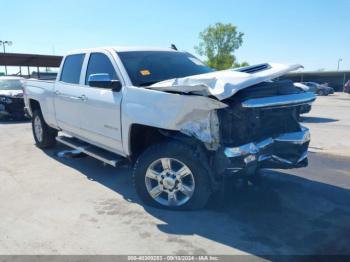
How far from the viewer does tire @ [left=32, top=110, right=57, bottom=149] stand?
7.13 metres

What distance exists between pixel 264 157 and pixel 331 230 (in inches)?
40.7

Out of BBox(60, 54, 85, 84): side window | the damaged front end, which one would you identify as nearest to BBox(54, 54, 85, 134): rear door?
BBox(60, 54, 85, 84): side window

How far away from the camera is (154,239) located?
3.42 metres

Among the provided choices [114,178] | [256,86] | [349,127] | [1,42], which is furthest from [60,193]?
[1,42]

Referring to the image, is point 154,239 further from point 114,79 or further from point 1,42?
point 1,42

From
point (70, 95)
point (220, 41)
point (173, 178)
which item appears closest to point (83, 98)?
point (70, 95)

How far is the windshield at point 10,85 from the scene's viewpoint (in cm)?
1290

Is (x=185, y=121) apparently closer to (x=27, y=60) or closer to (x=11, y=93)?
(x=11, y=93)

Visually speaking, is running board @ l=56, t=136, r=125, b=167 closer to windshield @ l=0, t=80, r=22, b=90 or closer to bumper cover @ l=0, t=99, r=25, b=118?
bumper cover @ l=0, t=99, r=25, b=118

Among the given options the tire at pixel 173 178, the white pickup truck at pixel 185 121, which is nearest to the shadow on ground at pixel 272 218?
the tire at pixel 173 178

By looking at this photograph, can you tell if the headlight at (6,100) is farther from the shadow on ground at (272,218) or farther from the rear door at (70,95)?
the shadow on ground at (272,218)

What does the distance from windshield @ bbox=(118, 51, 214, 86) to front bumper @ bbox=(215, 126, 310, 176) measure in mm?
1535

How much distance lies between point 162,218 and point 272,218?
1273 mm

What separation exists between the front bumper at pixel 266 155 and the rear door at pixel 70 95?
271cm
